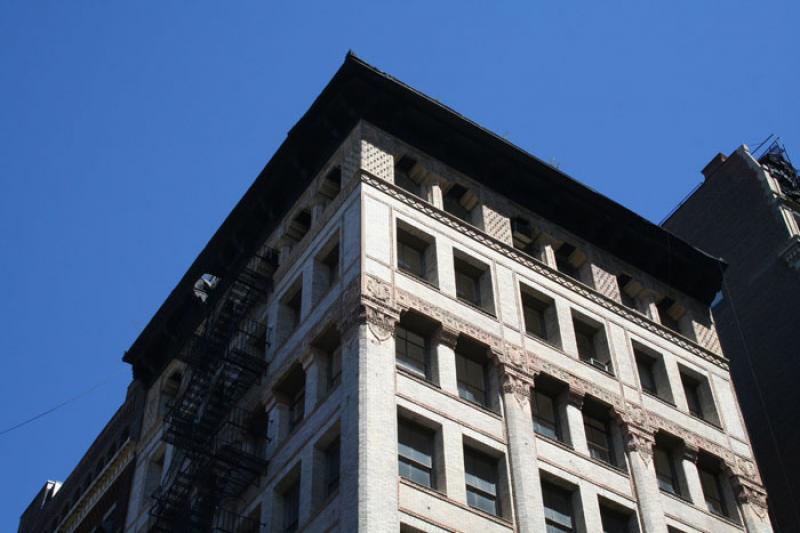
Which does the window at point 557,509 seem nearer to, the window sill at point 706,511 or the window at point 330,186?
the window sill at point 706,511

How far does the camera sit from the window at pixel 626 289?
47094 mm

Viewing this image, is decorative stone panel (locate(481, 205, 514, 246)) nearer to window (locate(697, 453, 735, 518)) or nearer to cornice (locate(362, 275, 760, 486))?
cornice (locate(362, 275, 760, 486))

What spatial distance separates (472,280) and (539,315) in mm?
2977

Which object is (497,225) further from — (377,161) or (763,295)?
(763,295)

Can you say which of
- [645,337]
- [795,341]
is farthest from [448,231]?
[795,341]

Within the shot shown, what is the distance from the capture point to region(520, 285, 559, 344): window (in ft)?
137

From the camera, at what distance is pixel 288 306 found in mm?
42250

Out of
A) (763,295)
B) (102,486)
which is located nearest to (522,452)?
(102,486)

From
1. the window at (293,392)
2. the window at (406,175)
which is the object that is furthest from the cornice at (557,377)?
the window at (406,175)

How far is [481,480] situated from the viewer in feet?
115

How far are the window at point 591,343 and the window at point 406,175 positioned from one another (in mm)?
7215

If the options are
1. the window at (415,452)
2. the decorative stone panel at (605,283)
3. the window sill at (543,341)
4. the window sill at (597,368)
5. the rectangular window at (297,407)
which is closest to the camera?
the window at (415,452)

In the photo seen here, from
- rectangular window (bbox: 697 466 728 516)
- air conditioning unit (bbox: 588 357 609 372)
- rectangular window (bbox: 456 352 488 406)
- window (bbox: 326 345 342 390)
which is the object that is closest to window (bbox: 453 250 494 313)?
rectangular window (bbox: 456 352 488 406)

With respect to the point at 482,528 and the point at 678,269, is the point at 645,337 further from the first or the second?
the point at 482,528
